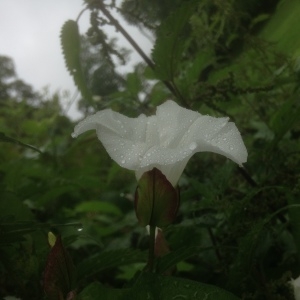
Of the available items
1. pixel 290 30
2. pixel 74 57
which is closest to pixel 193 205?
pixel 74 57

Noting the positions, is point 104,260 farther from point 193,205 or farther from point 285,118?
point 285,118

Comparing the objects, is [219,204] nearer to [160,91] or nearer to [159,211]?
[159,211]

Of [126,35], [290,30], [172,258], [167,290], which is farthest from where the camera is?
[290,30]

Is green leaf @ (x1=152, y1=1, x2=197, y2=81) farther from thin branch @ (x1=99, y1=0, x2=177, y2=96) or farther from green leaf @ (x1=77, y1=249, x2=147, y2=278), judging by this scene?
green leaf @ (x1=77, y1=249, x2=147, y2=278)

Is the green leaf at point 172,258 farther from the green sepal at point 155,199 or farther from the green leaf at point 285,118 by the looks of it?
the green leaf at point 285,118

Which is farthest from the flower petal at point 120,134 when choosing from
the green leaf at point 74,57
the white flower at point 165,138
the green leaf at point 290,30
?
the green leaf at point 290,30

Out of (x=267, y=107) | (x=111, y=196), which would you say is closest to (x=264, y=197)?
(x=267, y=107)

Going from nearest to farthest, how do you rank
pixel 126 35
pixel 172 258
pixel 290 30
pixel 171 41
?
pixel 172 258 → pixel 171 41 → pixel 126 35 → pixel 290 30
